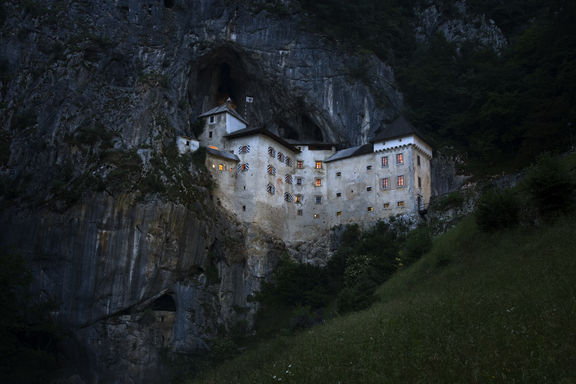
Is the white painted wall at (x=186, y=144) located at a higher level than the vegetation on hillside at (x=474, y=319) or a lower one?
higher

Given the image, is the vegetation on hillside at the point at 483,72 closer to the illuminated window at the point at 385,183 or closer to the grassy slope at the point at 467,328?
the illuminated window at the point at 385,183

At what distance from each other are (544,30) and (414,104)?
56.5 feet

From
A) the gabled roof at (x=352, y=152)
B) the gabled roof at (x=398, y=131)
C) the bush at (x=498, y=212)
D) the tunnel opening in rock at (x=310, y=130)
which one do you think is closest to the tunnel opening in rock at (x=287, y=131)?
the tunnel opening in rock at (x=310, y=130)

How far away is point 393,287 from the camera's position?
38.8m

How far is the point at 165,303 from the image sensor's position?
160 ft

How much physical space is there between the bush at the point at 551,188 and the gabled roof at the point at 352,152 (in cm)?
2972

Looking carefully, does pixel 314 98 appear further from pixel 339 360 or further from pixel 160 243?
pixel 339 360

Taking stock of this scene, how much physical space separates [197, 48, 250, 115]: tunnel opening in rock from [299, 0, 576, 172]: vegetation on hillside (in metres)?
11.5

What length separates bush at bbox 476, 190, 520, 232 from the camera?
3197 cm

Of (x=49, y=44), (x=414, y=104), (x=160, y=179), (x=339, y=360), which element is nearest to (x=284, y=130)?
(x=414, y=104)

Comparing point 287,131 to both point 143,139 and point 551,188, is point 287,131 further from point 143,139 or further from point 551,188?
point 551,188

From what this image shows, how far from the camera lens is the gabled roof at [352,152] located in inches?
2328

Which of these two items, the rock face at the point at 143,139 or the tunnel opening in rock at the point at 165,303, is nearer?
the rock face at the point at 143,139

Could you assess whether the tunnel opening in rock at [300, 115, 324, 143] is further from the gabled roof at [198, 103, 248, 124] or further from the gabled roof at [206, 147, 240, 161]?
the gabled roof at [206, 147, 240, 161]
